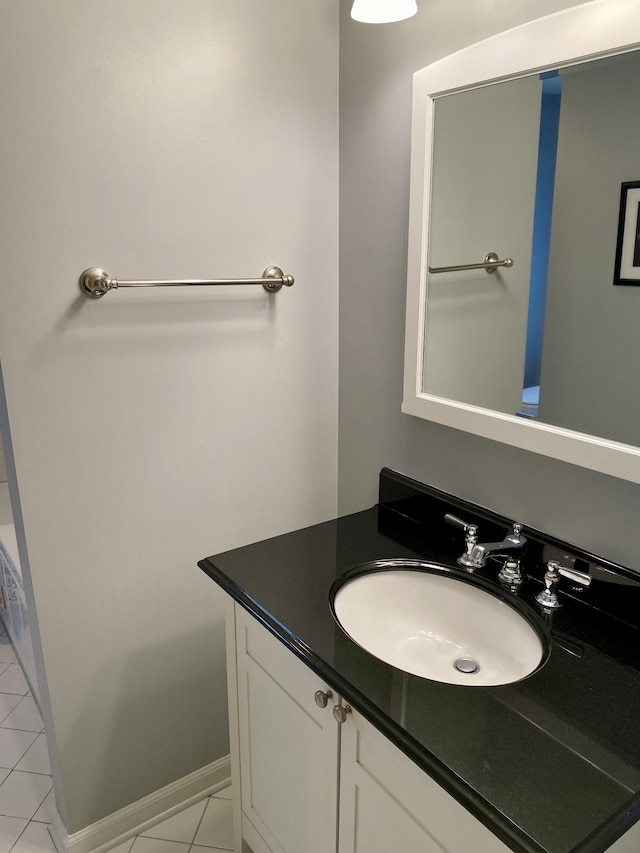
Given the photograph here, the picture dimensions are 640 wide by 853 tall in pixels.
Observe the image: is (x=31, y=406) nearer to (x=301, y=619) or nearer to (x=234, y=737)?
(x=301, y=619)

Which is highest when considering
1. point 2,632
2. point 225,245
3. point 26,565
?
point 225,245

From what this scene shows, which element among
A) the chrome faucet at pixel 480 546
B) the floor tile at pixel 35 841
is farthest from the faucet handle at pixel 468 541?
the floor tile at pixel 35 841

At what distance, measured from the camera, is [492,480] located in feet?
4.96

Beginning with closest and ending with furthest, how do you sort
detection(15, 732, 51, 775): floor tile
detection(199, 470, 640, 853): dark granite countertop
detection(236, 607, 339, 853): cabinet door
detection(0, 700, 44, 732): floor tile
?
detection(199, 470, 640, 853): dark granite countertop
detection(236, 607, 339, 853): cabinet door
detection(15, 732, 51, 775): floor tile
detection(0, 700, 44, 732): floor tile

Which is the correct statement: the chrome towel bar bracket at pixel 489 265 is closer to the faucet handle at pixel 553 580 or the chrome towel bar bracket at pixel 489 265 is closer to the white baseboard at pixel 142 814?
the faucet handle at pixel 553 580

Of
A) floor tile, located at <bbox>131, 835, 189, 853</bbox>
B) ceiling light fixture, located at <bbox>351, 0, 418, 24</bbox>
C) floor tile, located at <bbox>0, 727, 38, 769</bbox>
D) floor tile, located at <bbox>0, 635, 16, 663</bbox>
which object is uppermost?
ceiling light fixture, located at <bbox>351, 0, 418, 24</bbox>

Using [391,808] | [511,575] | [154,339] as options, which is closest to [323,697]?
[391,808]

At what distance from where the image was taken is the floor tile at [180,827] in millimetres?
1825

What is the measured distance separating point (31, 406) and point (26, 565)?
376 millimetres

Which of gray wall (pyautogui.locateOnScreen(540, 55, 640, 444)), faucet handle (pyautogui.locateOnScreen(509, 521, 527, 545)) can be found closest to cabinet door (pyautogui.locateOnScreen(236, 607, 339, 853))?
faucet handle (pyautogui.locateOnScreen(509, 521, 527, 545))

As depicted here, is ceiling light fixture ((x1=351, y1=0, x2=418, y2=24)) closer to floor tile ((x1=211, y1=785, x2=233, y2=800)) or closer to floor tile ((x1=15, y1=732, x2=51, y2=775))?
floor tile ((x1=211, y1=785, x2=233, y2=800))

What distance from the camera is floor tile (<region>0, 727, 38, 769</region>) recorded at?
2.10 metres

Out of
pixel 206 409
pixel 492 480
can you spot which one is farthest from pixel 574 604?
pixel 206 409

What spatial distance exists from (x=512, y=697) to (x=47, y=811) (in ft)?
5.03
